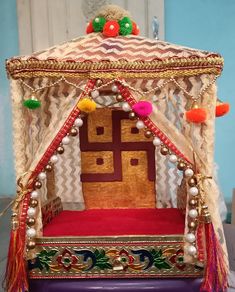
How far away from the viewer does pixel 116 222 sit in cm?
154

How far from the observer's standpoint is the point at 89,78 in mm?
1345

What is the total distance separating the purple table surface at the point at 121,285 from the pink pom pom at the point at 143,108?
0.57m

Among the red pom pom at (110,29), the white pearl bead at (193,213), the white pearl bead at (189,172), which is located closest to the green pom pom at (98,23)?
the red pom pom at (110,29)

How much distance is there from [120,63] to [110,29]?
9.6 inches

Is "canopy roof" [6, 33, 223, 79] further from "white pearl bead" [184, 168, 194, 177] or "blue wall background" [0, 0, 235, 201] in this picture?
"blue wall background" [0, 0, 235, 201]

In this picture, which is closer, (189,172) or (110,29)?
(189,172)

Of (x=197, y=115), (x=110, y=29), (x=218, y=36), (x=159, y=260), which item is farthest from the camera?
(x=218, y=36)

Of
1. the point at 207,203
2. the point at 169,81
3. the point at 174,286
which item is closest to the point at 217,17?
the point at 169,81

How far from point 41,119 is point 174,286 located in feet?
2.54

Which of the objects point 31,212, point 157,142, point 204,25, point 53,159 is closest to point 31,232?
point 31,212

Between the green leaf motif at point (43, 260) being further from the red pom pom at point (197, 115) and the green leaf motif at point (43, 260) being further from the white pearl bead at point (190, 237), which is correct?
the red pom pom at point (197, 115)

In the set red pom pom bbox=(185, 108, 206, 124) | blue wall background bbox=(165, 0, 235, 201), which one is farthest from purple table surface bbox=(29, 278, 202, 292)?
blue wall background bbox=(165, 0, 235, 201)

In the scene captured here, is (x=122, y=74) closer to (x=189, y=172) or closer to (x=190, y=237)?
(x=189, y=172)

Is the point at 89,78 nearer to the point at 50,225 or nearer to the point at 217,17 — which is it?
the point at 50,225
